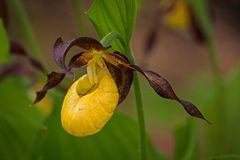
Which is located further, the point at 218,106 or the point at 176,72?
the point at 176,72

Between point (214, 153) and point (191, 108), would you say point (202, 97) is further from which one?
point (191, 108)

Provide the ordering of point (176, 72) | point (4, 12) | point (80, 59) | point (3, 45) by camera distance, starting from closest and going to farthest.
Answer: point (80, 59) → point (3, 45) → point (4, 12) → point (176, 72)

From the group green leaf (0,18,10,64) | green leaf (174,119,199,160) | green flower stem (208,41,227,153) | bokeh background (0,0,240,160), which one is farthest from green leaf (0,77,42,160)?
green flower stem (208,41,227,153)

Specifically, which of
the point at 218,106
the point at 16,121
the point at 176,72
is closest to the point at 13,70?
the point at 16,121

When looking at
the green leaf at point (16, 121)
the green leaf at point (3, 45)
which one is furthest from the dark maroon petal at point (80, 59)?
the green leaf at point (16, 121)

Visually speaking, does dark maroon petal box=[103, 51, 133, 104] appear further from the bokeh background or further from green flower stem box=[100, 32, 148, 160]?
the bokeh background

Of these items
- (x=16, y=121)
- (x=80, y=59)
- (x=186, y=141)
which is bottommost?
(x=186, y=141)

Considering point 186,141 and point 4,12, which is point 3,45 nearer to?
point 4,12

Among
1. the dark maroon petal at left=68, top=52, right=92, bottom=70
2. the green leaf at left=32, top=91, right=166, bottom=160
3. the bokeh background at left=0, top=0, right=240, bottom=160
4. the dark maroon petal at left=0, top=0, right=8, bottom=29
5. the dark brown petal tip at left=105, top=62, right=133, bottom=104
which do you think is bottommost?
the bokeh background at left=0, top=0, right=240, bottom=160
